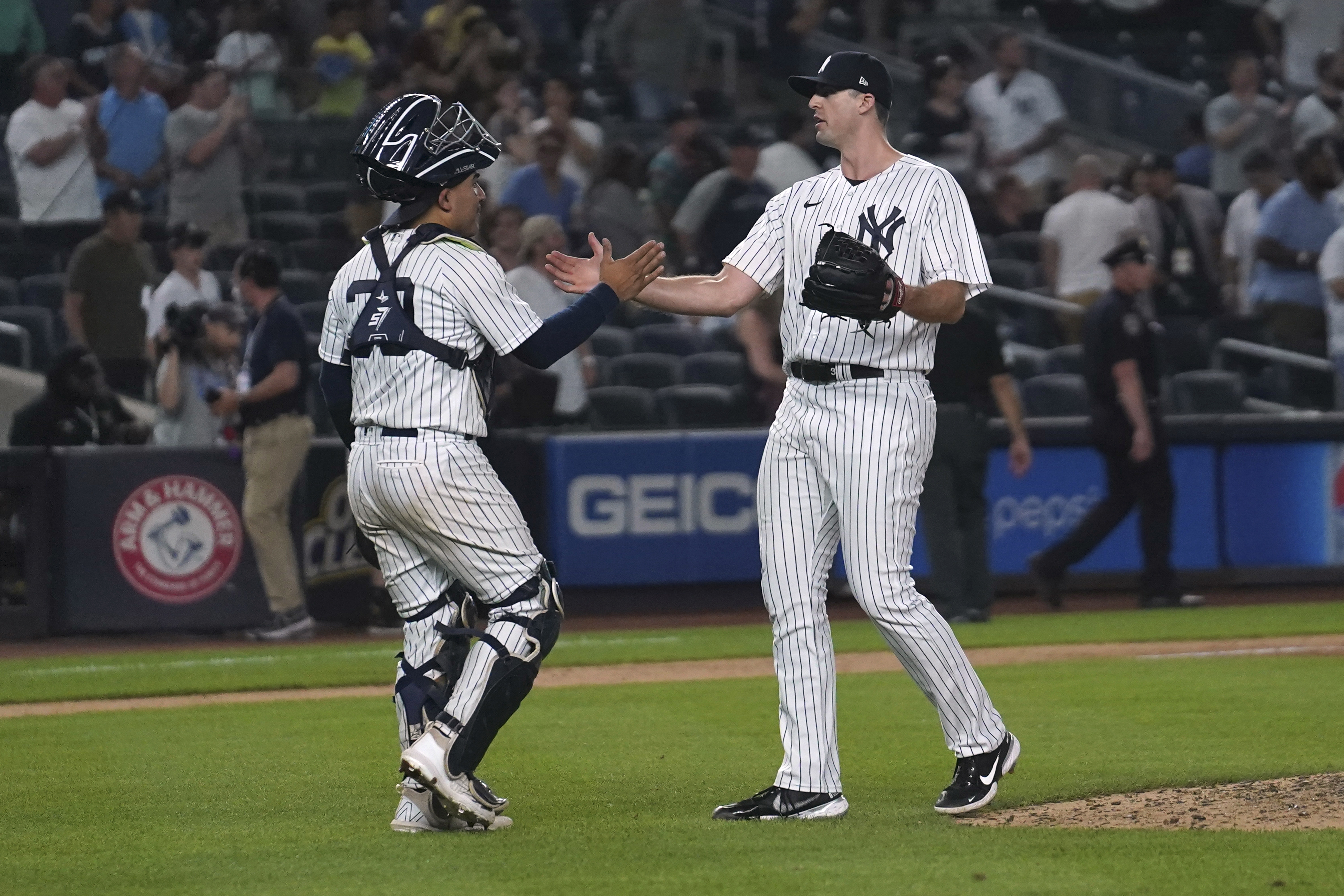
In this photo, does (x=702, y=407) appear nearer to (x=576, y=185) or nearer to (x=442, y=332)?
(x=576, y=185)

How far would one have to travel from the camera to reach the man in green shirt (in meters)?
13.2

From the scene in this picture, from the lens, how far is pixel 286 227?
15.8 m

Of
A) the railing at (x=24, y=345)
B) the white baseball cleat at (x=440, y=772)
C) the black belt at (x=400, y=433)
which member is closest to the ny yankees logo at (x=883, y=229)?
the black belt at (x=400, y=433)

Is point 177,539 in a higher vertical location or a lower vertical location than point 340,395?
lower

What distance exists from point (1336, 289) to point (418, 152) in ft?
32.9

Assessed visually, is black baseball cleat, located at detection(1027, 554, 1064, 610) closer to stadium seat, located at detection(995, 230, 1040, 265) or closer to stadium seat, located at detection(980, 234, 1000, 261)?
stadium seat, located at detection(980, 234, 1000, 261)

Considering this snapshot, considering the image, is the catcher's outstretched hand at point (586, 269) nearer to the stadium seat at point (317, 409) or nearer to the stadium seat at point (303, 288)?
the stadium seat at point (317, 409)

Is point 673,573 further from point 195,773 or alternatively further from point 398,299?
point 398,299

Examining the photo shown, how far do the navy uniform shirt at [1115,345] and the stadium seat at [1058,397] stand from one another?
1856 mm

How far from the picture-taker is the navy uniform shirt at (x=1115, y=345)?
1195cm

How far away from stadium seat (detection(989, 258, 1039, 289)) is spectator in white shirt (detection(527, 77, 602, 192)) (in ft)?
10.9

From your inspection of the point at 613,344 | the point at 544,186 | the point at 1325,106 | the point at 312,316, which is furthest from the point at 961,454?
the point at 1325,106

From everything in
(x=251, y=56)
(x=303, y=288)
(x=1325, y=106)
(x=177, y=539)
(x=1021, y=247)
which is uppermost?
(x=251, y=56)

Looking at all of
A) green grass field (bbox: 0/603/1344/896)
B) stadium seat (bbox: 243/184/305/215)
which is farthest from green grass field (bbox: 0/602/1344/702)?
stadium seat (bbox: 243/184/305/215)
